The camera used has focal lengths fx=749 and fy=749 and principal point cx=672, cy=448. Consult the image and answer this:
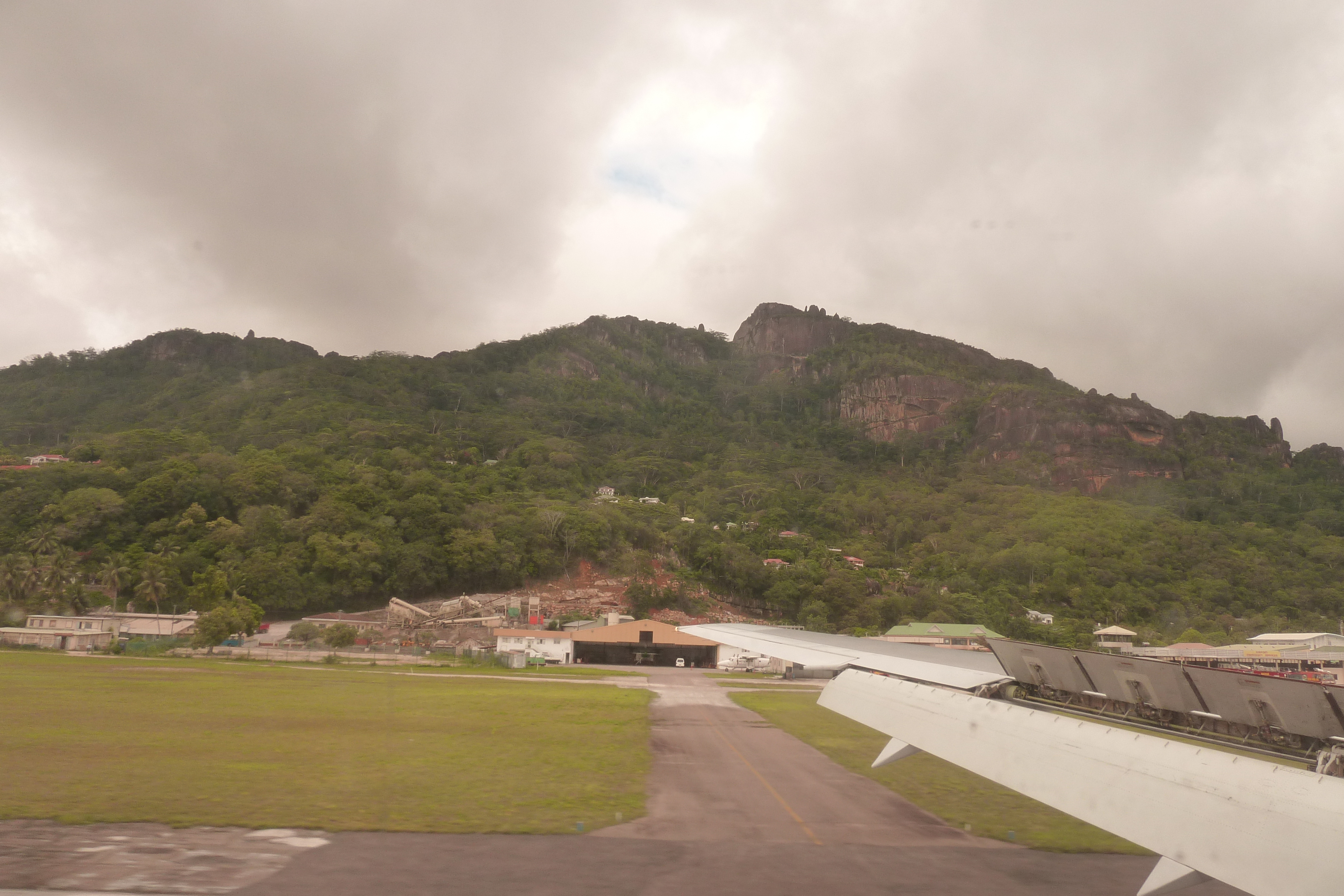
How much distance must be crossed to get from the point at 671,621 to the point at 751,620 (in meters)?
15.8

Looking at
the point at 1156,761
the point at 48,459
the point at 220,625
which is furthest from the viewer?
the point at 48,459

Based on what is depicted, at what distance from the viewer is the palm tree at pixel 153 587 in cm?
6638

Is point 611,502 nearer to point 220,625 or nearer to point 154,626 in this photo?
point 154,626

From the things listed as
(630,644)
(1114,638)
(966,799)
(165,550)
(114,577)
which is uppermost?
(165,550)

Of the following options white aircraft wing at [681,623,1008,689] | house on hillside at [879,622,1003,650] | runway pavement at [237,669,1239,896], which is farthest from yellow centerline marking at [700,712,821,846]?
house on hillside at [879,622,1003,650]

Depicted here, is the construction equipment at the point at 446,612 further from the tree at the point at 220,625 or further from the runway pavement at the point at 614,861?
the runway pavement at the point at 614,861

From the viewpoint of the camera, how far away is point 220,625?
5012 centimetres

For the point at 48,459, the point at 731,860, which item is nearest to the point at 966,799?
the point at 731,860

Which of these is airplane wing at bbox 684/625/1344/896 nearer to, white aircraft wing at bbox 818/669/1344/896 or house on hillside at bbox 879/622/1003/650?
white aircraft wing at bbox 818/669/1344/896

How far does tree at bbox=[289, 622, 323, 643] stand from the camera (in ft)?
198

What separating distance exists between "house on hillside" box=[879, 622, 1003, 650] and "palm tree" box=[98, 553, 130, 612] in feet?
217

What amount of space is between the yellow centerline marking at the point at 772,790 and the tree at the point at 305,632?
50.1m

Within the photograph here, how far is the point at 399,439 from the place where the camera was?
12794 cm

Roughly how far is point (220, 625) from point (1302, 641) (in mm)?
58353
